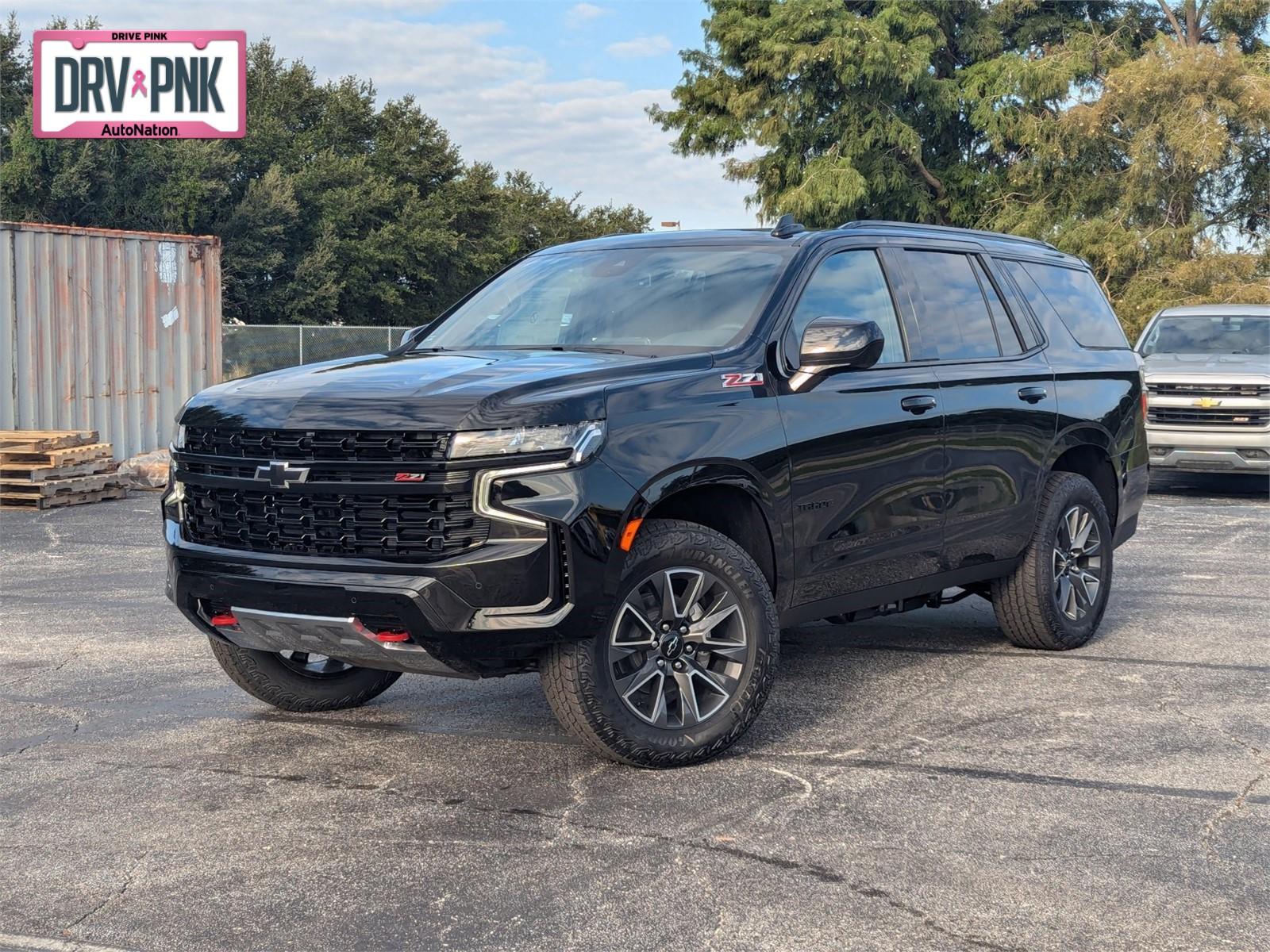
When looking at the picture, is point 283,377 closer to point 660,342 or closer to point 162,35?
point 660,342

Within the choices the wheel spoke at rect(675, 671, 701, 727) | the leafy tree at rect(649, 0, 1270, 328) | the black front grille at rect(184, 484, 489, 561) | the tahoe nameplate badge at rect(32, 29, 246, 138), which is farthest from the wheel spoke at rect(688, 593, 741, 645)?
the leafy tree at rect(649, 0, 1270, 328)

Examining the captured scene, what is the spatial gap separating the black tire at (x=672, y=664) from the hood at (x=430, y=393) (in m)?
0.56

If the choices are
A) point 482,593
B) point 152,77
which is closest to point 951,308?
point 482,593

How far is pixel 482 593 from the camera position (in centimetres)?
487

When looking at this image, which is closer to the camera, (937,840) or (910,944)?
(910,944)

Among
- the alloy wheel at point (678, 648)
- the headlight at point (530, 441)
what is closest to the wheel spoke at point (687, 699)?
the alloy wheel at point (678, 648)

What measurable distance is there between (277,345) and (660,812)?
24.1 m

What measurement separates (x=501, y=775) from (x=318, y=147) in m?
60.1

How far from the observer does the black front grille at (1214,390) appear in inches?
607

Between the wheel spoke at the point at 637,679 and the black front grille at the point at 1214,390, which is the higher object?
the black front grille at the point at 1214,390

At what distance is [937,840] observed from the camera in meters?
4.63

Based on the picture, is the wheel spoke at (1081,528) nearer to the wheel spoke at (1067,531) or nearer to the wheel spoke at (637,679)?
the wheel spoke at (1067,531)

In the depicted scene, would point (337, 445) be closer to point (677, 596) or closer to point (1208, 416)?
point (677, 596)

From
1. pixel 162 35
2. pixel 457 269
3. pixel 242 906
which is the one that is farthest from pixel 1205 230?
pixel 242 906
